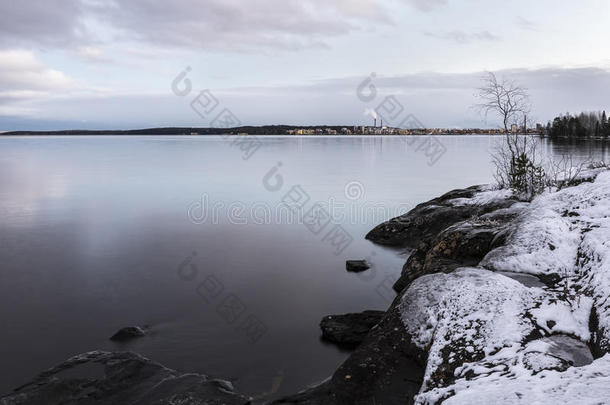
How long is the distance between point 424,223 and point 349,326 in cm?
1028

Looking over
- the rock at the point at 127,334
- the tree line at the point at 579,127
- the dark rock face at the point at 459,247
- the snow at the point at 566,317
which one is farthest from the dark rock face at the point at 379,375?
the tree line at the point at 579,127

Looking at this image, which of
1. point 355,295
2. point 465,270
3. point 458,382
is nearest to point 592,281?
point 465,270

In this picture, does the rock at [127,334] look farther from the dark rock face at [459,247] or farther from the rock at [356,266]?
the rock at [356,266]

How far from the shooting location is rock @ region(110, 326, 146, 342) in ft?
35.3

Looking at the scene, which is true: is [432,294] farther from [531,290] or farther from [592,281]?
[592,281]

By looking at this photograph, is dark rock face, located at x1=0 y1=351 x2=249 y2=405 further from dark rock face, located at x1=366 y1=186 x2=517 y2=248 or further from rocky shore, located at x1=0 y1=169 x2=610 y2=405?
dark rock face, located at x1=366 y1=186 x2=517 y2=248

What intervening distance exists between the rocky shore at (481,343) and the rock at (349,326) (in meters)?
0.03

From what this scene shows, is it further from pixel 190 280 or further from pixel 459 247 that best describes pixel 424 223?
pixel 190 280

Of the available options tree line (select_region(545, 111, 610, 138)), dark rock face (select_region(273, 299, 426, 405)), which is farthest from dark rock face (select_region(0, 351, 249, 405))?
tree line (select_region(545, 111, 610, 138))

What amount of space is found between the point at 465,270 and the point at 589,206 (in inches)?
177

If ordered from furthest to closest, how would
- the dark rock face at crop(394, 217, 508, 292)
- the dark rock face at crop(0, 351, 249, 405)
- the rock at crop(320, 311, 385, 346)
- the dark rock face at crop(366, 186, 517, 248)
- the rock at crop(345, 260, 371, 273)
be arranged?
the dark rock face at crop(366, 186, 517, 248), the rock at crop(345, 260, 371, 273), the dark rock face at crop(394, 217, 508, 292), the rock at crop(320, 311, 385, 346), the dark rock face at crop(0, 351, 249, 405)

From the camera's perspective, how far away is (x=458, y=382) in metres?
5.67

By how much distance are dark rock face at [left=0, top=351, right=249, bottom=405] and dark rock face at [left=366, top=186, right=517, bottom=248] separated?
13.0m

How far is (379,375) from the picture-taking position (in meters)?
7.00
